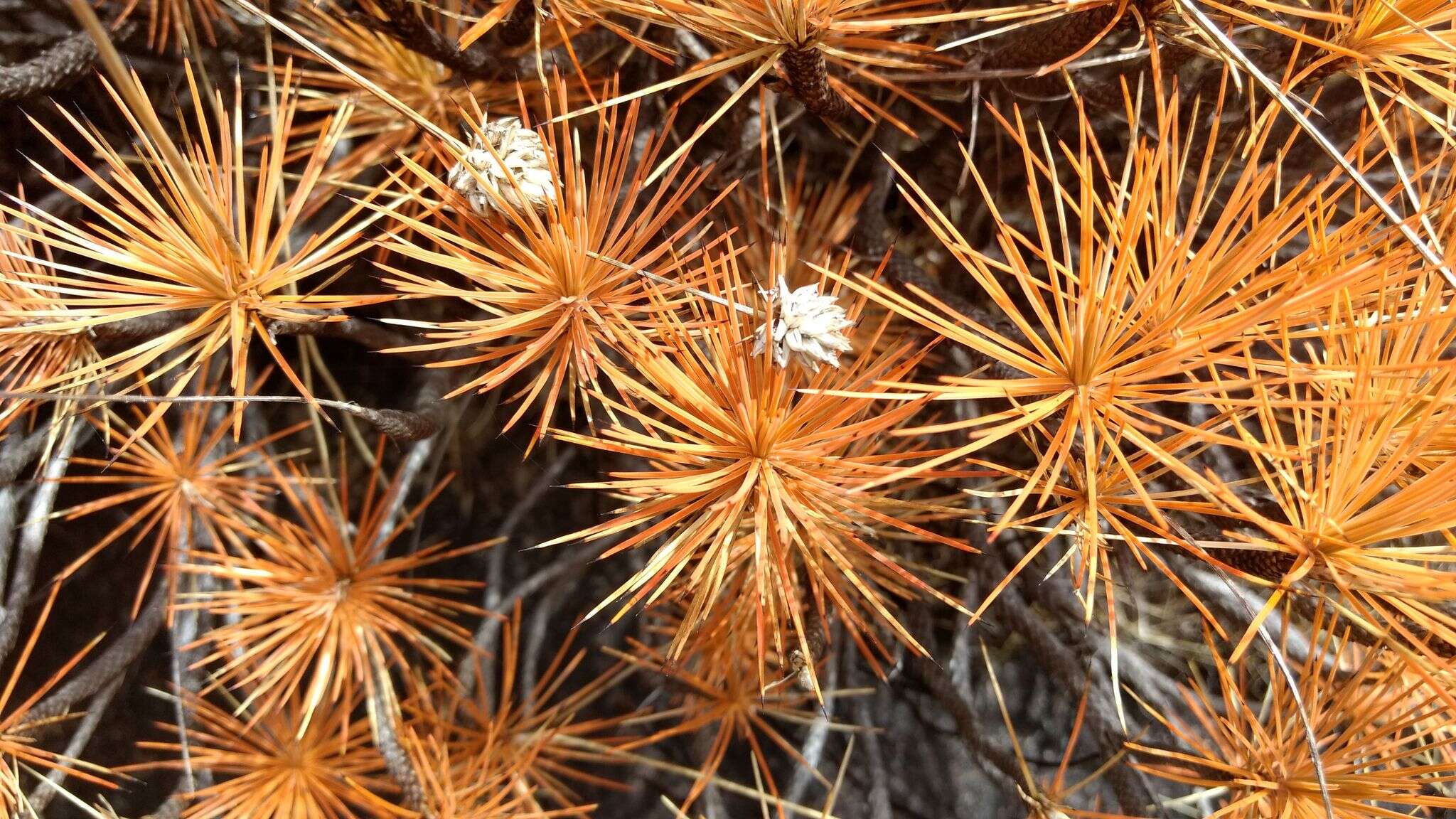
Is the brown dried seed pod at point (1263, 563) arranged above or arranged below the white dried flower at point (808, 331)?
below

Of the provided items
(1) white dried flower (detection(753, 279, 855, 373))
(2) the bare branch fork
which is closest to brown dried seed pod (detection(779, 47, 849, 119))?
(1) white dried flower (detection(753, 279, 855, 373))

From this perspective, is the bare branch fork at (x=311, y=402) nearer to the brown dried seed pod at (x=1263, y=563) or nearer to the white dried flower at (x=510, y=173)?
the white dried flower at (x=510, y=173)

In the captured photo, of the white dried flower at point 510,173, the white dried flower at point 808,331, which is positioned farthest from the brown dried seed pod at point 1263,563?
the white dried flower at point 510,173

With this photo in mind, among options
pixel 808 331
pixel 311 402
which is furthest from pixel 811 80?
pixel 311 402

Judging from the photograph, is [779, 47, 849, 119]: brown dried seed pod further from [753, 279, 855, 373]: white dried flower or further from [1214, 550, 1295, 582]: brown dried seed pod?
[1214, 550, 1295, 582]: brown dried seed pod

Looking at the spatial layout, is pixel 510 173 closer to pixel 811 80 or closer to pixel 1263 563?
pixel 811 80

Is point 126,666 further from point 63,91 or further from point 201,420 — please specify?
point 63,91
